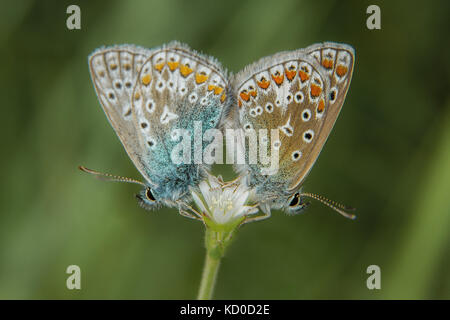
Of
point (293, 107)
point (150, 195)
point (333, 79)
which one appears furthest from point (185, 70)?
point (333, 79)

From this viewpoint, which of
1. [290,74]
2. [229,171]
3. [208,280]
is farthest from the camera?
[229,171]

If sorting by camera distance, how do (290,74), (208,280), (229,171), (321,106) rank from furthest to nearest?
(229,171) < (290,74) < (321,106) < (208,280)

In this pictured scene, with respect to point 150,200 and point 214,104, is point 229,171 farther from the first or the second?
point 150,200

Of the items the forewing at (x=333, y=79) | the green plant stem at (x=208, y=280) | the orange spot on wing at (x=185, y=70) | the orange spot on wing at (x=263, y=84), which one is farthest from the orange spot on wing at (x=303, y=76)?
the green plant stem at (x=208, y=280)

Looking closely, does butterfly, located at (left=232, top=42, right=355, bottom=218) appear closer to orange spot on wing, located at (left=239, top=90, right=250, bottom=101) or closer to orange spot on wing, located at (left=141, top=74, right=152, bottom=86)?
orange spot on wing, located at (left=239, top=90, right=250, bottom=101)

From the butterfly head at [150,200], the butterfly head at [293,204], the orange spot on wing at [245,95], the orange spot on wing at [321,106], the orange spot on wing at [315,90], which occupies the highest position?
the orange spot on wing at [245,95]

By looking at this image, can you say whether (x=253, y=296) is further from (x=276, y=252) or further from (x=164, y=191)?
(x=164, y=191)

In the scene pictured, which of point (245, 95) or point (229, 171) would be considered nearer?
point (245, 95)

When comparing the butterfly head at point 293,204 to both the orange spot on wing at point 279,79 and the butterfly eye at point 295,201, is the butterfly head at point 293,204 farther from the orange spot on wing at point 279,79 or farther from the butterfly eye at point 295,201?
the orange spot on wing at point 279,79

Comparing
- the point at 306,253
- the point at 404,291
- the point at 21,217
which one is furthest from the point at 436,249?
the point at 21,217
